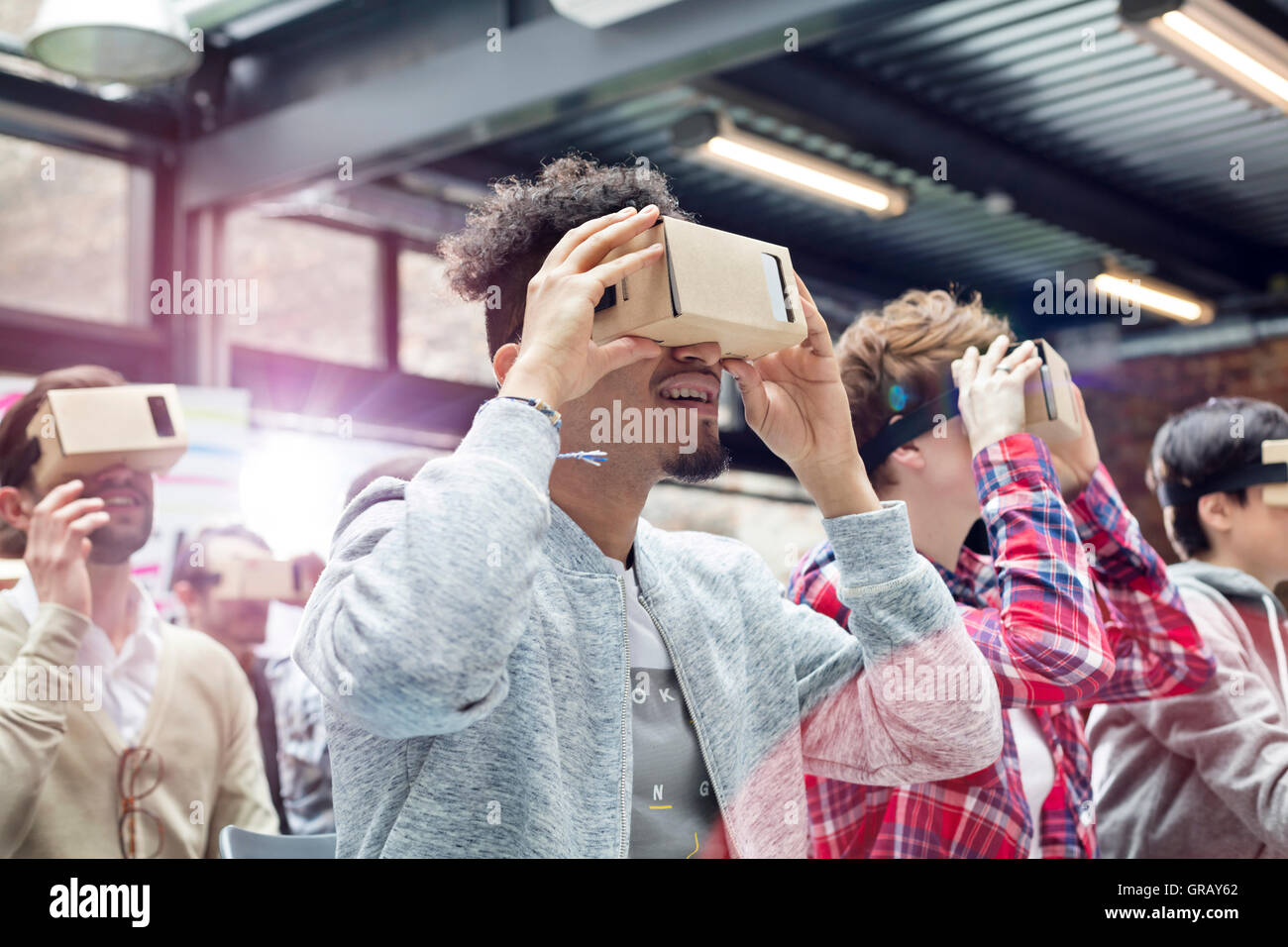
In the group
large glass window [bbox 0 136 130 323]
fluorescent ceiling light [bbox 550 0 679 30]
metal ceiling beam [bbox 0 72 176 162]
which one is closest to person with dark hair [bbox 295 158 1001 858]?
fluorescent ceiling light [bbox 550 0 679 30]

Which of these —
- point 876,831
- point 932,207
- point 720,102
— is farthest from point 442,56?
point 876,831

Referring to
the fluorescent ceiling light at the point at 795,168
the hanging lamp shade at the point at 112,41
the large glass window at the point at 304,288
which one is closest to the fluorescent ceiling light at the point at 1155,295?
the fluorescent ceiling light at the point at 795,168

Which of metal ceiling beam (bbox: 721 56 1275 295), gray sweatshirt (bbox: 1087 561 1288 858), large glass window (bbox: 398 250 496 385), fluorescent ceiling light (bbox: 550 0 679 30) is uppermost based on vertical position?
metal ceiling beam (bbox: 721 56 1275 295)

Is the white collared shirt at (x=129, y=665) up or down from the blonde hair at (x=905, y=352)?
down

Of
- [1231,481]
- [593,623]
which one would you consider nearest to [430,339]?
[1231,481]

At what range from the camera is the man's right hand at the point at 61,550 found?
200 cm

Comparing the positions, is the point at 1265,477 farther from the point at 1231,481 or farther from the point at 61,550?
the point at 61,550

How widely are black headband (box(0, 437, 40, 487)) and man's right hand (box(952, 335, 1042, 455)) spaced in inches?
60.7

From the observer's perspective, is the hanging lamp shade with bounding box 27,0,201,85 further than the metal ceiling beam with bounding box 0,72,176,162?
No

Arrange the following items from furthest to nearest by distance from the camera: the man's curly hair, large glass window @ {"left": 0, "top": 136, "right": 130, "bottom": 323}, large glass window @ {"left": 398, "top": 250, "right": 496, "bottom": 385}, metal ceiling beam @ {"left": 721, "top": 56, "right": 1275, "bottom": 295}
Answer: large glass window @ {"left": 398, "top": 250, "right": 496, "bottom": 385} < metal ceiling beam @ {"left": 721, "top": 56, "right": 1275, "bottom": 295} < large glass window @ {"left": 0, "top": 136, "right": 130, "bottom": 323} < the man's curly hair

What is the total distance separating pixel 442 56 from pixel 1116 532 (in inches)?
115

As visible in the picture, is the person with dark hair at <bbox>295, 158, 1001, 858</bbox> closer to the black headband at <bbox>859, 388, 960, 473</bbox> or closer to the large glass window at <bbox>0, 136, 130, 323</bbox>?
the black headband at <bbox>859, 388, 960, 473</bbox>

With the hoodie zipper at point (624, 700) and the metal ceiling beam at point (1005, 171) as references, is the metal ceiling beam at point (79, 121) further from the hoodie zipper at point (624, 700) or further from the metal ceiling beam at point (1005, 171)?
the hoodie zipper at point (624, 700)

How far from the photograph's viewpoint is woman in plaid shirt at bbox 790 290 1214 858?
1.53 meters
